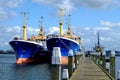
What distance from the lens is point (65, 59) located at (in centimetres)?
6869

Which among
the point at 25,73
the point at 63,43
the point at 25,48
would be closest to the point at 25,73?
the point at 25,73

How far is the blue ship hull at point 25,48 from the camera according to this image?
75875 mm

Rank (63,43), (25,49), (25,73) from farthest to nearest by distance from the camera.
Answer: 1. (25,49)
2. (63,43)
3. (25,73)

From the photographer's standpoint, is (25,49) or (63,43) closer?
(63,43)

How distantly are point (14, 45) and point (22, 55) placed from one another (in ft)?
9.82

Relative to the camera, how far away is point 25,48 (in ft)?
253

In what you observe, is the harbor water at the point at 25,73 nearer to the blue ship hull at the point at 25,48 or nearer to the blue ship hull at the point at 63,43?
the blue ship hull at the point at 63,43

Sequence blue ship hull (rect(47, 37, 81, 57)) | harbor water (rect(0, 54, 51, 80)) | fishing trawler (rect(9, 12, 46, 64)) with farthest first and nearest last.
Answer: fishing trawler (rect(9, 12, 46, 64)) → blue ship hull (rect(47, 37, 81, 57)) → harbor water (rect(0, 54, 51, 80))

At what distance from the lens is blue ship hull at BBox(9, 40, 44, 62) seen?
75.9 metres

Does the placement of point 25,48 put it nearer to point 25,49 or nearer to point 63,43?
point 25,49

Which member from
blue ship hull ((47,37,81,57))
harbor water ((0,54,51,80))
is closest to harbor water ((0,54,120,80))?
harbor water ((0,54,51,80))

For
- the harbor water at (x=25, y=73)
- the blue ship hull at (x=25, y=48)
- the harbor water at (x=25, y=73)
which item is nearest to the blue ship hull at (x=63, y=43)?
the harbor water at (x=25, y=73)

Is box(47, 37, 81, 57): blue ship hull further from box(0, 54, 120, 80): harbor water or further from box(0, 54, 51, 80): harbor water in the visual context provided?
box(0, 54, 51, 80): harbor water

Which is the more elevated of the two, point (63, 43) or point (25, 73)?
point (63, 43)
